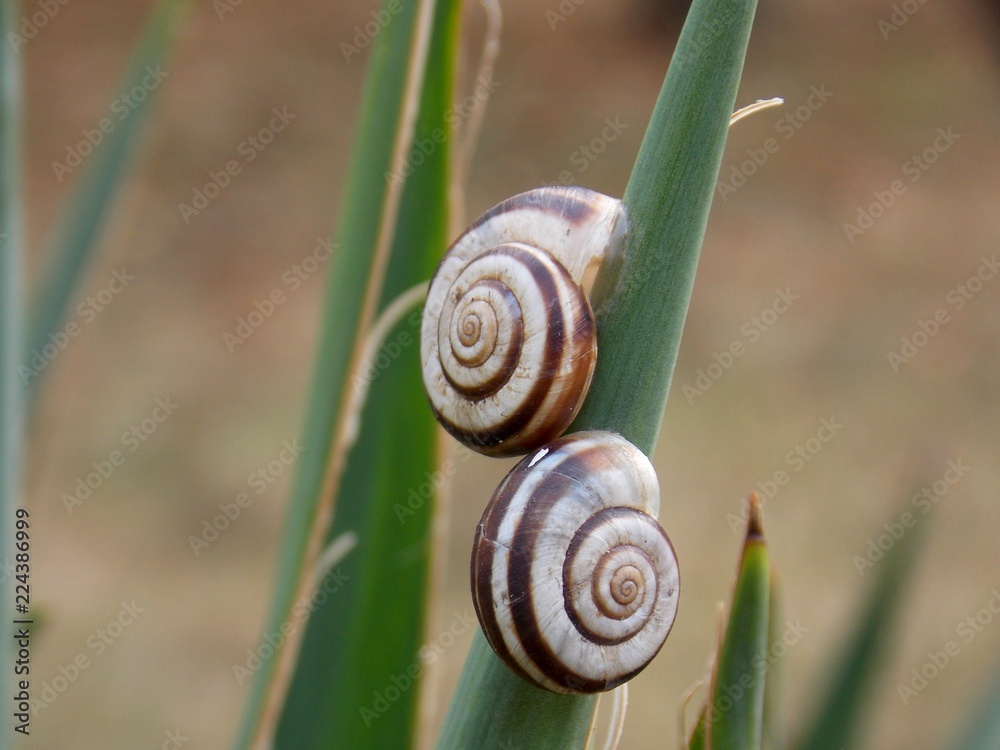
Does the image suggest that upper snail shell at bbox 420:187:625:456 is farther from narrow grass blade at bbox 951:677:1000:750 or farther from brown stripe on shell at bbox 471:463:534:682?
narrow grass blade at bbox 951:677:1000:750

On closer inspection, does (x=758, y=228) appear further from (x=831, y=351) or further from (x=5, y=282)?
(x=5, y=282)

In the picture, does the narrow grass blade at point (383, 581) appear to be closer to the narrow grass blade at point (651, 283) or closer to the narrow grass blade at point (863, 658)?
the narrow grass blade at point (651, 283)

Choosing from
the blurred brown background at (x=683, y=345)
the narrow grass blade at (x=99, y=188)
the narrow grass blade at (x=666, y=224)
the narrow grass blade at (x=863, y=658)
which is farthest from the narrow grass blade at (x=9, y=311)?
A: the blurred brown background at (x=683, y=345)

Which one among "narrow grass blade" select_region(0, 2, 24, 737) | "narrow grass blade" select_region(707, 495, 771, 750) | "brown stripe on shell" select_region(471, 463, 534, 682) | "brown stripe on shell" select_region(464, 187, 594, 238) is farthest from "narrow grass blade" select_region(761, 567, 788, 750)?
"narrow grass blade" select_region(0, 2, 24, 737)

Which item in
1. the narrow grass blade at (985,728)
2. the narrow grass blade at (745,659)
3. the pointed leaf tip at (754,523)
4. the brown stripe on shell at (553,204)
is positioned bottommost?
the narrow grass blade at (985,728)

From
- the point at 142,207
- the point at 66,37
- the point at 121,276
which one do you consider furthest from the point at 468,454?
the point at 66,37

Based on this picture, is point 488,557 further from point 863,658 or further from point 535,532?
point 863,658

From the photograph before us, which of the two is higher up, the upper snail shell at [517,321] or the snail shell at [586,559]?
the upper snail shell at [517,321]

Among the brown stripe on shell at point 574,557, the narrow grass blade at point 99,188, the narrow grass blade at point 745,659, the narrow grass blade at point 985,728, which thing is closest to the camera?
the narrow grass blade at point 745,659
